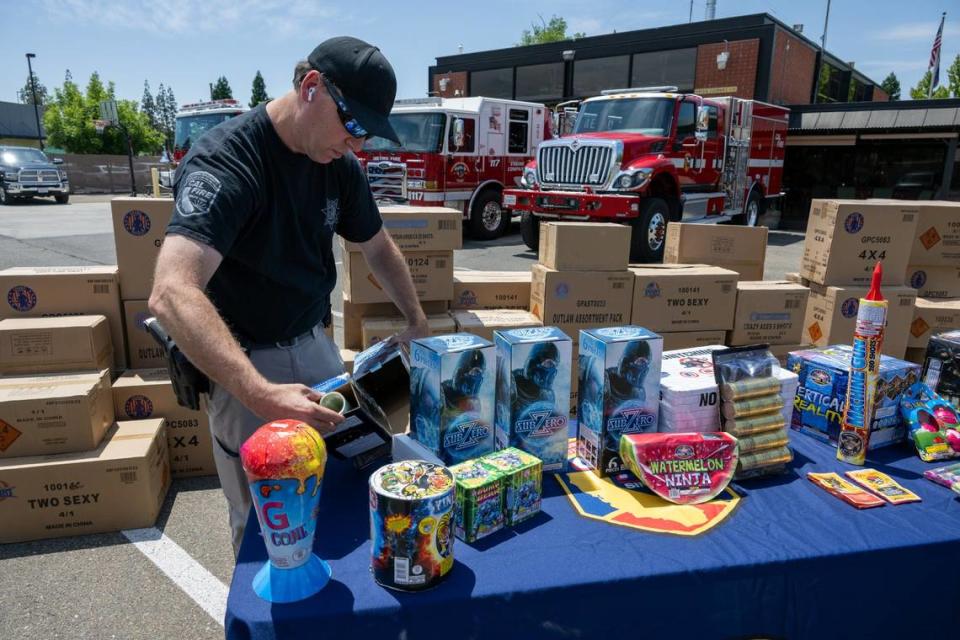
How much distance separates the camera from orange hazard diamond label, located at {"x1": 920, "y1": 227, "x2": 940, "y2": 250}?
4453 mm

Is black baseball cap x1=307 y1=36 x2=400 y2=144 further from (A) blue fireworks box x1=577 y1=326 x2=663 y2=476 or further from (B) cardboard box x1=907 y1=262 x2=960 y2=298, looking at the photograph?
(B) cardboard box x1=907 y1=262 x2=960 y2=298

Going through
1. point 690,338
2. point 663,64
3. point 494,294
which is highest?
point 663,64

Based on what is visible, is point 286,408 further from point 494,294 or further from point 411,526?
point 494,294

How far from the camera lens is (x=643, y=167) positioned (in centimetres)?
862

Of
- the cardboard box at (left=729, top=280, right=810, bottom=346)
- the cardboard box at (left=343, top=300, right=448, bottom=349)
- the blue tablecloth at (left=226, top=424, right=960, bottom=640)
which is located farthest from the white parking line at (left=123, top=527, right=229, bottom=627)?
the cardboard box at (left=729, top=280, right=810, bottom=346)

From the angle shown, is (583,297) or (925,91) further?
(925,91)

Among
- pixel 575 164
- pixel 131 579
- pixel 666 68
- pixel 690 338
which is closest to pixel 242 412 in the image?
pixel 131 579

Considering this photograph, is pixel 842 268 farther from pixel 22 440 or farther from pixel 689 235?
pixel 22 440

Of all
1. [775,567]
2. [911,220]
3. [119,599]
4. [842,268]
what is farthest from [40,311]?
[911,220]

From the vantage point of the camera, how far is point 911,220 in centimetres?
414

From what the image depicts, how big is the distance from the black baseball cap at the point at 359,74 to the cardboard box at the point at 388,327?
7.26ft

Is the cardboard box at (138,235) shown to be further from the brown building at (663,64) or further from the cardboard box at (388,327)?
the brown building at (663,64)

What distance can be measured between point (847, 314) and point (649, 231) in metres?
4.44

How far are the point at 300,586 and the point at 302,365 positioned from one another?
0.89 m
